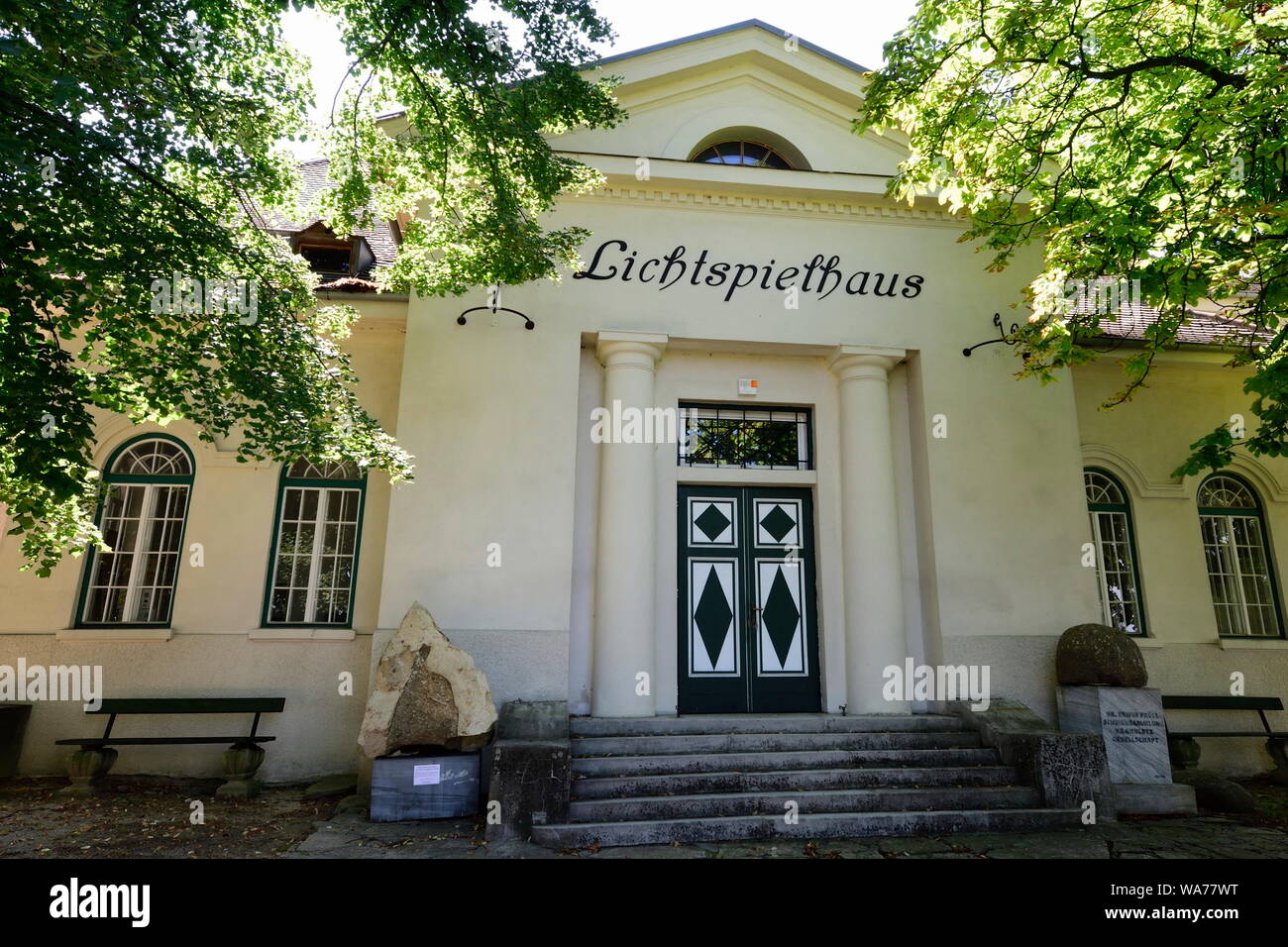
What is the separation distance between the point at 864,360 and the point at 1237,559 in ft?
21.5

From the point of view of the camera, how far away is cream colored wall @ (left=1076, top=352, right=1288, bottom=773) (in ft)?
31.4

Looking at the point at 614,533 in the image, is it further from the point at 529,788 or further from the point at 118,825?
the point at 118,825

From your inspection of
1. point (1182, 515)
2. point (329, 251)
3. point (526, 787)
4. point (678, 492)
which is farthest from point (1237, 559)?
point (329, 251)

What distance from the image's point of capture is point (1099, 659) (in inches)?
300

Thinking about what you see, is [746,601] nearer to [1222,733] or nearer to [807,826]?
[807,826]

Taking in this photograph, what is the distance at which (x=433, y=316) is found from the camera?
27.1ft

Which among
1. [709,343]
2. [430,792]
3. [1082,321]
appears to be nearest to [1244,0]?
[1082,321]

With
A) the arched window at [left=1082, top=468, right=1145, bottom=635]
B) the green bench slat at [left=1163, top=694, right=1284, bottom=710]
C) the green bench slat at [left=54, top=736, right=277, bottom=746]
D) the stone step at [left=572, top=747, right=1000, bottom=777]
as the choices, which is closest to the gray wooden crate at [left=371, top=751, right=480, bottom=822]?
the stone step at [left=572, top=747, right=1000, bottom=777]

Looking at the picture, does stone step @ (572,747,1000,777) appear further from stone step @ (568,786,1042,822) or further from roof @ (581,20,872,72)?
roof @ (581,20,872,72)

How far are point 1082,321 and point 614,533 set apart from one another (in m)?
5.29

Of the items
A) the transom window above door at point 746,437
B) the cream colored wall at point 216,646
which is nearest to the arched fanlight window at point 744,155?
the transom window above door at point 746,437

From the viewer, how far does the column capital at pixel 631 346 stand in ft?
27.7

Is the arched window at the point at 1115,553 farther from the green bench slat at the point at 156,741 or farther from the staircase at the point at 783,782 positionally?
the green bench slat at the point at 156,741

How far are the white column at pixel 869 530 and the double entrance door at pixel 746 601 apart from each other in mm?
533
